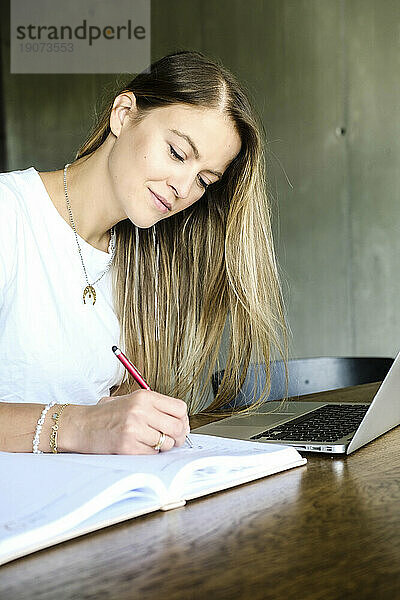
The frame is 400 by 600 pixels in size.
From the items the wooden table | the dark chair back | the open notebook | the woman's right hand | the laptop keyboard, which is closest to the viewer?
the wooden table

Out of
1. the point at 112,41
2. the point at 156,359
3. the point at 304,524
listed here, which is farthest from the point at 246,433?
the point at 112,41

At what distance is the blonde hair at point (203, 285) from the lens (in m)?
1.62

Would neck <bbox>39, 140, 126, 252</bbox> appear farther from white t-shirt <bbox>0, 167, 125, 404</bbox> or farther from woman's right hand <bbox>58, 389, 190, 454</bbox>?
woman's right hand <bbox>58, 389, 190, 454</bbox>

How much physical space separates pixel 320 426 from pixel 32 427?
17.0 inches

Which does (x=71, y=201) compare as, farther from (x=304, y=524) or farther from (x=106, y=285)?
(x=304, y=524)

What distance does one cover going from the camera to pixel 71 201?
154 centimetres

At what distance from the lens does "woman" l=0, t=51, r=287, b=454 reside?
1.43m

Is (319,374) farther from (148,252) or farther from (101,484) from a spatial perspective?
(101,484)

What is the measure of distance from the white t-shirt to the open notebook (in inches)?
22.5

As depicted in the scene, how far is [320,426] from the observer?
1169mm

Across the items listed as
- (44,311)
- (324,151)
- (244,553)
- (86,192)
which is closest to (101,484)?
(244,553)

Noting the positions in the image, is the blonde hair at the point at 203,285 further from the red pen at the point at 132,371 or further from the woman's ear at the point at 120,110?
the red pen at the point at 132,371

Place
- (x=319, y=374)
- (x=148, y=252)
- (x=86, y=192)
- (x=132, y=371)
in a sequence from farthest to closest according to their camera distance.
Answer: (x=319, y=374)
(x=148, y=252)
(x=86, y=192)
(x=132, y=371)

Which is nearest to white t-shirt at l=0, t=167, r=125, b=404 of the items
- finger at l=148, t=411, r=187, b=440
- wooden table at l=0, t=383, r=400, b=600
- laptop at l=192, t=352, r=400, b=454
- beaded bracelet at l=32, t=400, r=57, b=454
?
laptop at l=192, t=352, r=400, b=454
